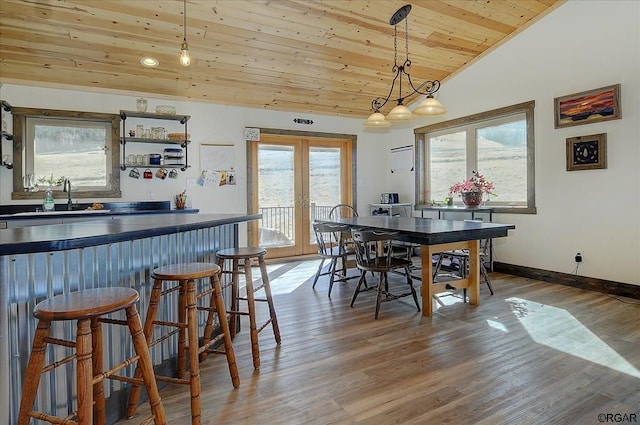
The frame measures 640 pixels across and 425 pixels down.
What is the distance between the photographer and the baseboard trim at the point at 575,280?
A: 3609mm

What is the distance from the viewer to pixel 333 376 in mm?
2117

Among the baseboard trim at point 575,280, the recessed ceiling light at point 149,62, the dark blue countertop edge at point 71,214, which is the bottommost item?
the baseboard trim at point 575,280

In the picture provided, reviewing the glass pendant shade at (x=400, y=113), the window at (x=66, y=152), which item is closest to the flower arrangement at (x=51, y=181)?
the window at (x=66, y=152)

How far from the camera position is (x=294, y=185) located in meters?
5.92

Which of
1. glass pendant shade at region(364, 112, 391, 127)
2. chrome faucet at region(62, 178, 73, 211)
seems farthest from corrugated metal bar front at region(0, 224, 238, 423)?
chrome faucet at region(62, 178, 73, 211)

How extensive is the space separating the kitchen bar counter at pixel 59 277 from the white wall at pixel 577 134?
13.2ft

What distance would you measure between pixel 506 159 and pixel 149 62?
458 centimetres

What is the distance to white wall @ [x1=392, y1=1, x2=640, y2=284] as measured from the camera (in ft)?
11.7

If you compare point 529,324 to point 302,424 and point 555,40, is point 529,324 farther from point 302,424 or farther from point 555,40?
point 555,40

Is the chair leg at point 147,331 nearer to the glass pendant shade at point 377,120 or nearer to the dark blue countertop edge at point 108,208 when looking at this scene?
the dark blue countertop edge at point 108,208

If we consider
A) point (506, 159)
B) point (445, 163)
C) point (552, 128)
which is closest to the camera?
point (552, 128)

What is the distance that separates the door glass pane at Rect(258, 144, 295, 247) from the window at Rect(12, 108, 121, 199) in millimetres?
2012

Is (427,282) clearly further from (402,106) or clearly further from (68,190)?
(68,190)

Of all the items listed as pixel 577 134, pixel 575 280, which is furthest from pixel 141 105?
pixel 575 280
